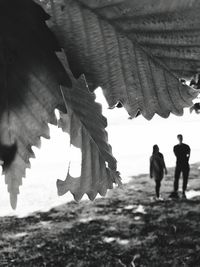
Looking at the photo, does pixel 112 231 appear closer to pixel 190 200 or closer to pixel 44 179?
pixel 190 200

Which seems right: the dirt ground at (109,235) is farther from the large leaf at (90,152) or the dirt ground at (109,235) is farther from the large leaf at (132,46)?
the large leaf at (132,46)

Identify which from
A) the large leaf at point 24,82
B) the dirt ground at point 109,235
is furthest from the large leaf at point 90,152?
the dirt ground at point 109,235

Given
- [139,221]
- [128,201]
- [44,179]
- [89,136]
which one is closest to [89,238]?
[139,221]

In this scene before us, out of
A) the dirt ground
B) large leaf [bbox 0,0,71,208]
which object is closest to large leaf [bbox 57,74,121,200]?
large leaf [bbox 0,0,71,208]

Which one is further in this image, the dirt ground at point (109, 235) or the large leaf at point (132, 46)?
the dirt ground at point (109, 235)

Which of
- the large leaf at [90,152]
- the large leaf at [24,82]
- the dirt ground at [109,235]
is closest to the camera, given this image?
the large leaf at [24,82]

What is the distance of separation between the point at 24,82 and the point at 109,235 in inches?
314

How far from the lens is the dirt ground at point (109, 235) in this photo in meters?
7.02

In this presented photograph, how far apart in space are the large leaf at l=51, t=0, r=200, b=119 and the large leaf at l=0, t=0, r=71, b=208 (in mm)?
25

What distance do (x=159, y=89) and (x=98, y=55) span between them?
0.08 m

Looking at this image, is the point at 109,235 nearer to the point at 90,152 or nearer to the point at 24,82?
the point at 90,152

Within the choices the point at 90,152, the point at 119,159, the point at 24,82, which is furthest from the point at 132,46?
the point at 119,159

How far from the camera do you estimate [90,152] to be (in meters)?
0.79

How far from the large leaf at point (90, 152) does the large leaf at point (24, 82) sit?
11cm
